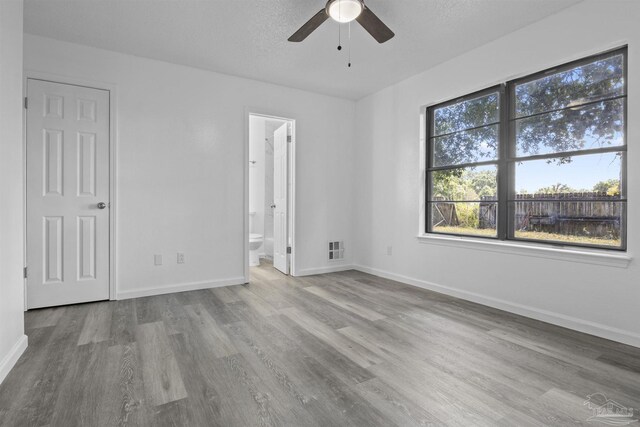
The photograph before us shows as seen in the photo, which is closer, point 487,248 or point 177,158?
point 487,248

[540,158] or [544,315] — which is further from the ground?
[540,158]

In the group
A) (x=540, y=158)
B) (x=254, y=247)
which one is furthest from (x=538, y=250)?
(x=254, y=247)

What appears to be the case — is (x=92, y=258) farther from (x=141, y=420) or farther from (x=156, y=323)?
(x=141, y=420)

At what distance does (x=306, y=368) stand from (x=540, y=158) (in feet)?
8.83

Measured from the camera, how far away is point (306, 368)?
1997mm

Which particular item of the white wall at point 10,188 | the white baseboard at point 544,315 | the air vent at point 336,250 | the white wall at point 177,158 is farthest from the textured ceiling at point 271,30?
the white baseboard at point 544,315

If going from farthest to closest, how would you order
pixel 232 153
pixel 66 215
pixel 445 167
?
→ pixel 232 153 → pixel 445 167 → pixel 66 215

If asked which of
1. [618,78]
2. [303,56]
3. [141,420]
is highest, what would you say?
[303,56]

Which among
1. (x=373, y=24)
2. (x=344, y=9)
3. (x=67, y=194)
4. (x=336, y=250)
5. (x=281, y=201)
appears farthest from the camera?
(x=336, y=250)

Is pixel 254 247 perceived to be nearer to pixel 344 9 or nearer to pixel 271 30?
pixel 271 30

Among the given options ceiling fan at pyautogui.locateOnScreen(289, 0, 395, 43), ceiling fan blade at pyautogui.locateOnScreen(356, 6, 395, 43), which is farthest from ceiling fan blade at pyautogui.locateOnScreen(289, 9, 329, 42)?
ceiling fan blade at pyautogui.locateOnScreen(356, 6, 395, 43)

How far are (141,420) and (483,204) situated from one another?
11.0ft

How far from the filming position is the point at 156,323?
275 cm

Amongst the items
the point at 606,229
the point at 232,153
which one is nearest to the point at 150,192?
the point at 232,153
